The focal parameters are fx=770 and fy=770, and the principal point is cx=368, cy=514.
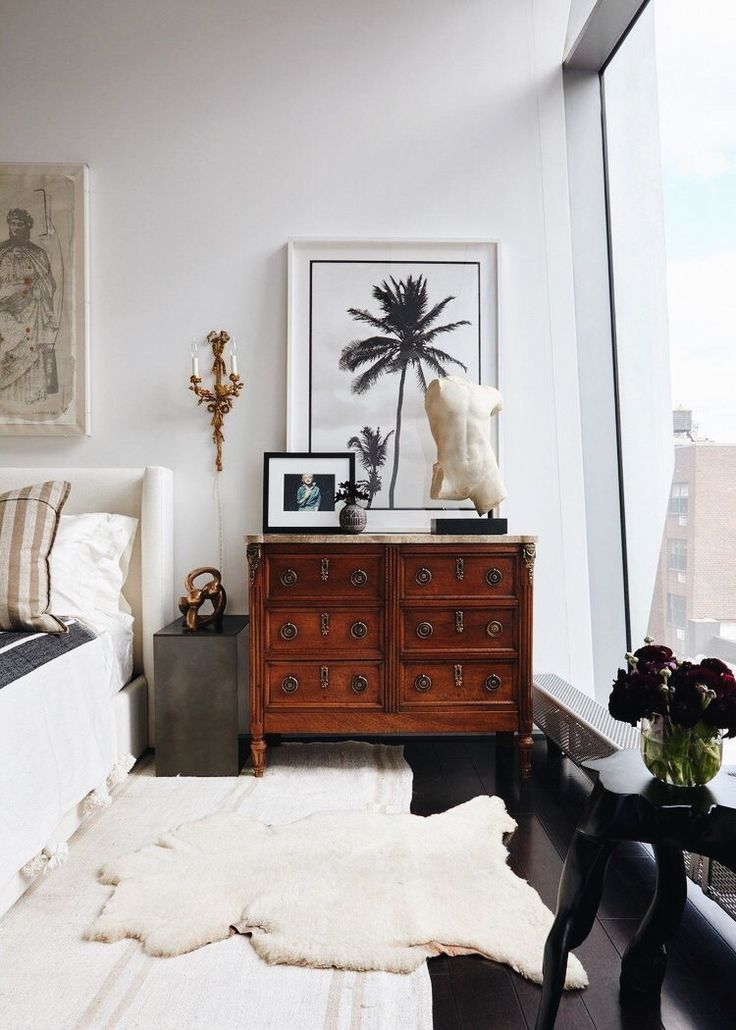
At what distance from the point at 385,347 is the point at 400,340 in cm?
7

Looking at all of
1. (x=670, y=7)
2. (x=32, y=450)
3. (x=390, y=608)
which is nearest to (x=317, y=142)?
(x=670, y=7)

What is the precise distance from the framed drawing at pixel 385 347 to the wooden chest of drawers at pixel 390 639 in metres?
0.44

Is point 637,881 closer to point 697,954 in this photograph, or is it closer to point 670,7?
point 697,954

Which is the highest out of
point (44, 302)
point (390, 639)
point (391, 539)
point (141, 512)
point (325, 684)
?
point (44, 302)

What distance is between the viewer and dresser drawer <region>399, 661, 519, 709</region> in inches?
106

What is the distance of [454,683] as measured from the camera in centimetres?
271

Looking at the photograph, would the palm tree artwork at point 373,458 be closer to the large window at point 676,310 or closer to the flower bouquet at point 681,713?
the large window at point 676,310

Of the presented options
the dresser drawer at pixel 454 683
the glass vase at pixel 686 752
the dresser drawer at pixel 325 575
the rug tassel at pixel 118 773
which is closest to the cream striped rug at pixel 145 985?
the rug tassel at pixel 118 773

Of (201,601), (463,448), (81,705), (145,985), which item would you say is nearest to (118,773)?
(81,705)

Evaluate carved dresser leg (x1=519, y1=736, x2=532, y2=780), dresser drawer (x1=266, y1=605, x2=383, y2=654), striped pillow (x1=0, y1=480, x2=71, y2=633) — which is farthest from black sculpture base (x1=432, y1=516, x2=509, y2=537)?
striped pillow (x1=0, y1=480, x2=71, y2=633)

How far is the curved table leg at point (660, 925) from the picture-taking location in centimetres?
149

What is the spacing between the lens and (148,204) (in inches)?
124

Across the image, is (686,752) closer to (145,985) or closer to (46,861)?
(145,985)

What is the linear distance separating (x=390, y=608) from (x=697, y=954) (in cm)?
138
